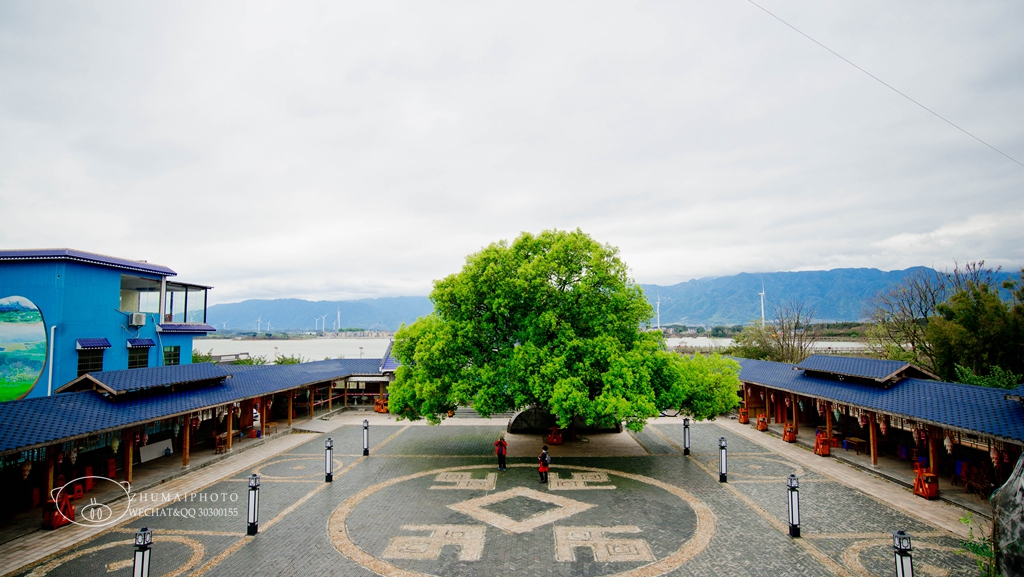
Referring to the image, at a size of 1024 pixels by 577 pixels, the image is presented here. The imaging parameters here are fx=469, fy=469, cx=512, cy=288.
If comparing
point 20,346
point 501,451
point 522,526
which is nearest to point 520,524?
point 522,526

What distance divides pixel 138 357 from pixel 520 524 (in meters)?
27.1

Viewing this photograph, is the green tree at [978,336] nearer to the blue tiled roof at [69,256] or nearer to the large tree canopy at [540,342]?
the large tree canopy at [540,342]

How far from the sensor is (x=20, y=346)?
22859 millimetres

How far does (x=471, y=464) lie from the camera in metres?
19.3

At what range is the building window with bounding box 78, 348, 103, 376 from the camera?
958 inches

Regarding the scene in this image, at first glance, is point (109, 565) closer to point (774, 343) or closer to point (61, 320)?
point (61, 320)

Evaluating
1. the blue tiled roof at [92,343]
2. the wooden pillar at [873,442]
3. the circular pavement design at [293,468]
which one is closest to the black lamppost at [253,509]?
the circular pavement design at [293,468]

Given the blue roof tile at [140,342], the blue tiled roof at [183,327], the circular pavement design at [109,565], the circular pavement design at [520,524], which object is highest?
the blue tiled roof at [183,327]

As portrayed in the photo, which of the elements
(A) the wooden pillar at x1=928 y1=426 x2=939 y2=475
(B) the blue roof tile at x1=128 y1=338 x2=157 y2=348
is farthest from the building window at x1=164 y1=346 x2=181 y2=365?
(A) the wooden pillar at x1=928 y1=426 x2=939 y2=475

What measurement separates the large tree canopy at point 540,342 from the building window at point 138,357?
1780 cm

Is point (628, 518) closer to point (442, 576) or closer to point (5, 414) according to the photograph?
point (442, 576)

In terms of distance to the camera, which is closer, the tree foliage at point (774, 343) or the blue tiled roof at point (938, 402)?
the blue tiled roof at point (938, 402)

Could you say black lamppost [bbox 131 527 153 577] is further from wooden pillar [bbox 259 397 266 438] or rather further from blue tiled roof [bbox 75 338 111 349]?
blue tiled roof [bbox 75 338 111 349]

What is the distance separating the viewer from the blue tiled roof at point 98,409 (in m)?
12.4
